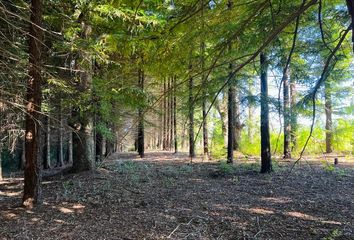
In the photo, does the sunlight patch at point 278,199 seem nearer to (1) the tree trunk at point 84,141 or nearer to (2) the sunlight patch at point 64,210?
(2) the sunlight patch at point 64,210

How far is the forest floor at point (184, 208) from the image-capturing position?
15.5ft

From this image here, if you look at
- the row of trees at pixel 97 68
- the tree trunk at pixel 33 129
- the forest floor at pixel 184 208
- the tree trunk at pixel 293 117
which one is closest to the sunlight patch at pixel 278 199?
the forest floor at pixel 184 208

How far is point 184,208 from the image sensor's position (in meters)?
5.90

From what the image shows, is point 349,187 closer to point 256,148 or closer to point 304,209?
point 304,209

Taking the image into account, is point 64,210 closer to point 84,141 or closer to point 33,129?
point 33,129

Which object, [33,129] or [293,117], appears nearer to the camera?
[33,129]

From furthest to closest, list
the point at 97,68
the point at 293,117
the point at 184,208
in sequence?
the point at 97,68
the point at 293,117
the point at 184,208

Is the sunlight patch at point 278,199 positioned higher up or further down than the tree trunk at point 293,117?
further down

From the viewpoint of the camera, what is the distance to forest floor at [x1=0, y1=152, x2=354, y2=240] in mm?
4723

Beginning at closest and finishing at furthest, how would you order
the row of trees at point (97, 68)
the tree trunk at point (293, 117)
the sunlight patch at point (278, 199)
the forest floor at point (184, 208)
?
the forest floor at point (184, 208), the tree trunk at point (293, 117), the row of trees at point (97, 68), the sunlight patch at point (278, 199)

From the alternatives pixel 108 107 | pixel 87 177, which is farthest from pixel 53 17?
pixel 87 177

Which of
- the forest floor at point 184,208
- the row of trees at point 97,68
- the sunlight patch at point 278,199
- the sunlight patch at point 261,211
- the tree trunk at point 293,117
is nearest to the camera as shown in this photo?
the forest floor at point 184,208

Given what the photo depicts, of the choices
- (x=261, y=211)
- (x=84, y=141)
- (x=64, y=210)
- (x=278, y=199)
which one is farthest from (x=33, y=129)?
(x=278, y=199)

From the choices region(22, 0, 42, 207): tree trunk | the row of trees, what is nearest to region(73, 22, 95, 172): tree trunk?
the row of trees
